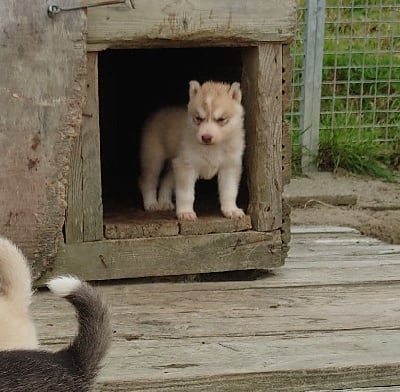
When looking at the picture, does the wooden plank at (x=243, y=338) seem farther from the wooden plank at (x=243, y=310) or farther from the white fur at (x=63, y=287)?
the white fur at (x=63, y=287)

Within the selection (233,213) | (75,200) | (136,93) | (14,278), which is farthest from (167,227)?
(136,93)

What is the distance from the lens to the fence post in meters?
8.32

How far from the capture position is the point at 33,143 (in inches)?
161

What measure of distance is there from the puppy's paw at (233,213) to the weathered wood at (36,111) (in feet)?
2.93

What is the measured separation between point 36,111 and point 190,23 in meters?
0.76

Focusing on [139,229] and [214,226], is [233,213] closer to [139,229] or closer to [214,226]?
[214,226]

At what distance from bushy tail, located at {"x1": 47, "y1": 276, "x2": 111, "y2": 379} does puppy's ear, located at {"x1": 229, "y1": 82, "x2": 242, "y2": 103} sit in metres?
2.11

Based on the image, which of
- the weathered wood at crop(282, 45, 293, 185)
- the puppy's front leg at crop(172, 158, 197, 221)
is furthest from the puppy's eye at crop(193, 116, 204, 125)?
the weathered wood at crop(282, 45, 293, 185)

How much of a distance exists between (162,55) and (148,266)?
90.3 inches

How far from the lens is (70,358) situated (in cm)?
284

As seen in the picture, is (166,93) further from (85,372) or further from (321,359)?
(85,372)

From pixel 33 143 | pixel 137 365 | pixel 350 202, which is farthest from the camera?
pixel 350 202

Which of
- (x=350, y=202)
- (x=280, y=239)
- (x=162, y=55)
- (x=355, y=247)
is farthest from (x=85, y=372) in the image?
(x=350, y=202)

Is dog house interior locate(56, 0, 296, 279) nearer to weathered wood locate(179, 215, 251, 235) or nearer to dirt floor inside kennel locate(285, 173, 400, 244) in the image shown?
weathered wood locate(179, 215, 251, 235)
